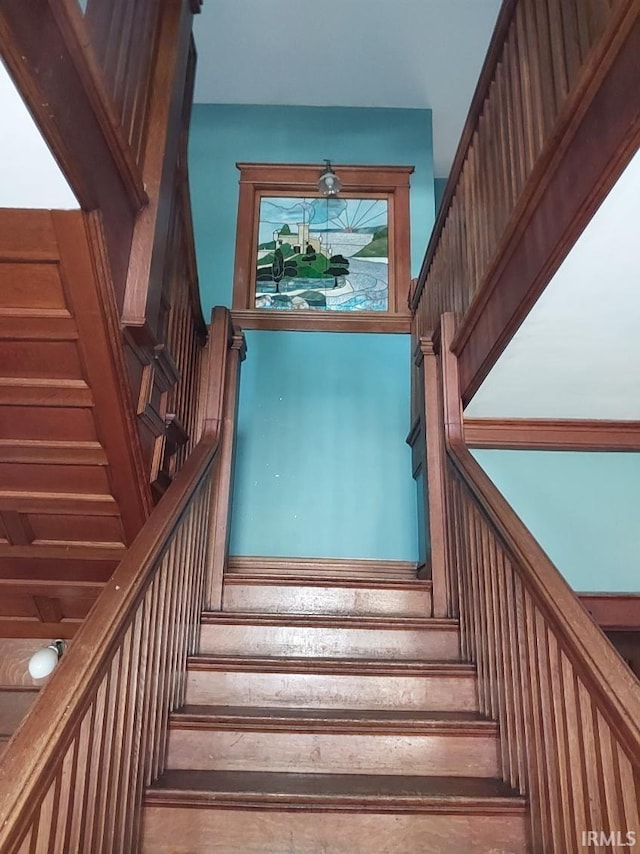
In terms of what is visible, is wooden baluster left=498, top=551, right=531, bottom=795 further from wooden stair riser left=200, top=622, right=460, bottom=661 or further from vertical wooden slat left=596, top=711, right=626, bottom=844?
wooden stair riser left=200, top=622, right=460, bottom=661

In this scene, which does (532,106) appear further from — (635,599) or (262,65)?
(262,65)

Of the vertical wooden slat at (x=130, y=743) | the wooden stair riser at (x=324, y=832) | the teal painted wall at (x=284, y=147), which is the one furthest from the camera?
the teal painted wall at (x=284, y=147)

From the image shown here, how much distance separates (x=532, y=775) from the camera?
1.57 metres

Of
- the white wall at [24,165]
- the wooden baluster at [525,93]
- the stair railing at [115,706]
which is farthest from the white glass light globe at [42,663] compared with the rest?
the wooden baluster at [525,93]

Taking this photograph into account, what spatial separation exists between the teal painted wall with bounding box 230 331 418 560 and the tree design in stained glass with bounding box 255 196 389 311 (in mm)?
292

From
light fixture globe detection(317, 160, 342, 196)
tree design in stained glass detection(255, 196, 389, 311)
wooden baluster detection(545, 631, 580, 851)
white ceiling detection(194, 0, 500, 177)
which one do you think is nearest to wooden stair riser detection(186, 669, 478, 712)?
wooden baluster detection(545, 631, 580, 851)

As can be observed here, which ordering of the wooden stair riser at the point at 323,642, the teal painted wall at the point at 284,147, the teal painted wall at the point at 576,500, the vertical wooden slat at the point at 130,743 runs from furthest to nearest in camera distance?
the teal painted wall at the point at 284,147 < the teal painted wall at the point at 576,500 < the wooden stair riser at the point at 323,642 < the vertical wooden slat at the point at 130,743

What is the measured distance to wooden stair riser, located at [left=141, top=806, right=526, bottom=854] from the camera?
1.55 metres

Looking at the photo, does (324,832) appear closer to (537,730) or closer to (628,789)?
(537,730)

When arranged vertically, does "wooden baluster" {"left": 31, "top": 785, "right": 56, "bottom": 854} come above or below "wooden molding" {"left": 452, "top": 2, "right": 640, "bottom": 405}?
below

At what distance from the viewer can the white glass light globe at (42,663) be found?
2750 millimetres

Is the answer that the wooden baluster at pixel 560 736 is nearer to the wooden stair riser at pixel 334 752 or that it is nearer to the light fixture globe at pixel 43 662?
the wooden stair riser at pixel 334 752

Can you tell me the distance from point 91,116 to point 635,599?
277cm

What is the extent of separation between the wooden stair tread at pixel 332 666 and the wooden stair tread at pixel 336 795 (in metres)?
0.38
